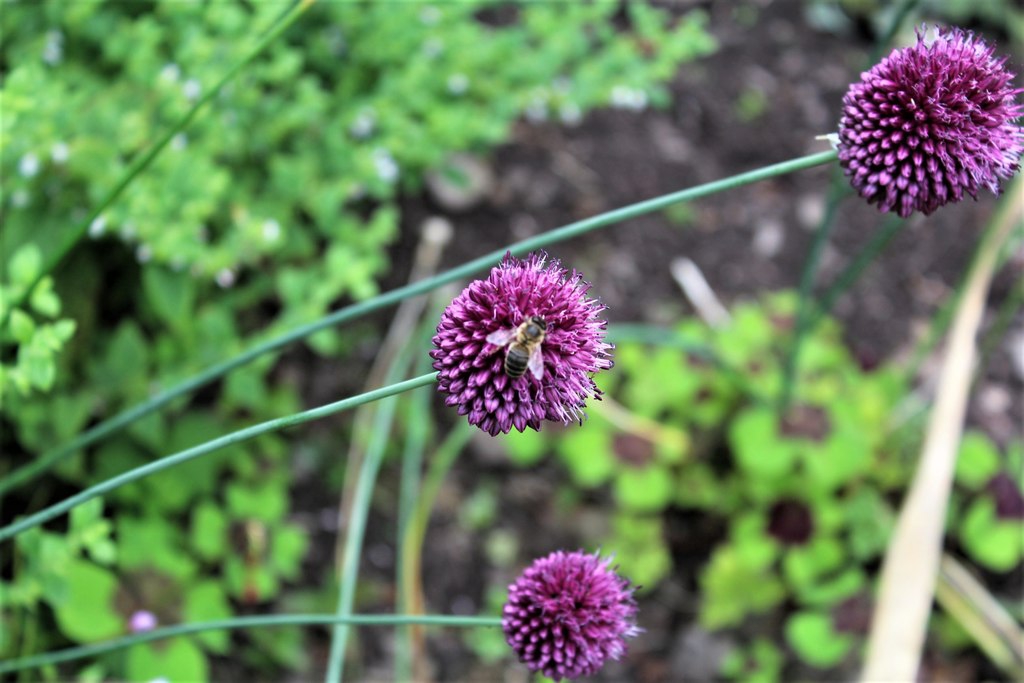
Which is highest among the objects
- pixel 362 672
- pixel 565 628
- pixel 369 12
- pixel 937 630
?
pixel 369 12

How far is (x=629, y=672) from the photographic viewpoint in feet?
7.69

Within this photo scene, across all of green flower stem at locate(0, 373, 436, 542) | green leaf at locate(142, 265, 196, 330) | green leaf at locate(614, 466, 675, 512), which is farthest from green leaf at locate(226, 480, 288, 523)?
green flower stem at locate(0, 373, 436, 542)

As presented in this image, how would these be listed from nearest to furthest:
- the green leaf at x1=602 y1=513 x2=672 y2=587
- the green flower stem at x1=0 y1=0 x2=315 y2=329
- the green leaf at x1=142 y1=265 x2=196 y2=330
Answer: the green flower stem at x1=0 y1=0 x2=315 y2=329 < the green leaf at x1=142 y1=265 x2=196 y2=330 < the green leaf at x1=602 y1=513 x2=672 y2=587

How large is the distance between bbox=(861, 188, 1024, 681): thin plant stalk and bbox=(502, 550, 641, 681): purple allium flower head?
81 centimetres

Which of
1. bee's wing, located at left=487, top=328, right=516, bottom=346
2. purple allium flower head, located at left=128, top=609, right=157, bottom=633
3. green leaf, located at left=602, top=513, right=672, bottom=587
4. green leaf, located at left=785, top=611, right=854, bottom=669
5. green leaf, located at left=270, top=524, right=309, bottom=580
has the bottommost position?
bee's wing, located at left=487, top=328, right=516, bottom=346

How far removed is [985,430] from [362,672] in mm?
1829

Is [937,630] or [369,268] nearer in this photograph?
[369,268]

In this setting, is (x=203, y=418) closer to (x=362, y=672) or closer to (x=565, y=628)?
(x=362, y=672)

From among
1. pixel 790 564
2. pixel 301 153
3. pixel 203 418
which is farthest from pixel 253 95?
pixel 790 564

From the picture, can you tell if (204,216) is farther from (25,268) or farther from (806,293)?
(806,293)

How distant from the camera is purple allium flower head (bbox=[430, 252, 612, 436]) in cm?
92

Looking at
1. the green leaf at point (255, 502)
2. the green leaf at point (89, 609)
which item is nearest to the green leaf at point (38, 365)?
the green leaf at point (89, 609)

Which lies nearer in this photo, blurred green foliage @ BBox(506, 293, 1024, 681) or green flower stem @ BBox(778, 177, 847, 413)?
green flower stem @ BBox(778, 177, 847, 413)

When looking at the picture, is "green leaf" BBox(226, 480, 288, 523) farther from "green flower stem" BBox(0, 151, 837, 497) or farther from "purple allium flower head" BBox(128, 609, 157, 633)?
"green flower stem" BBox(0, 151, 837, 497)
